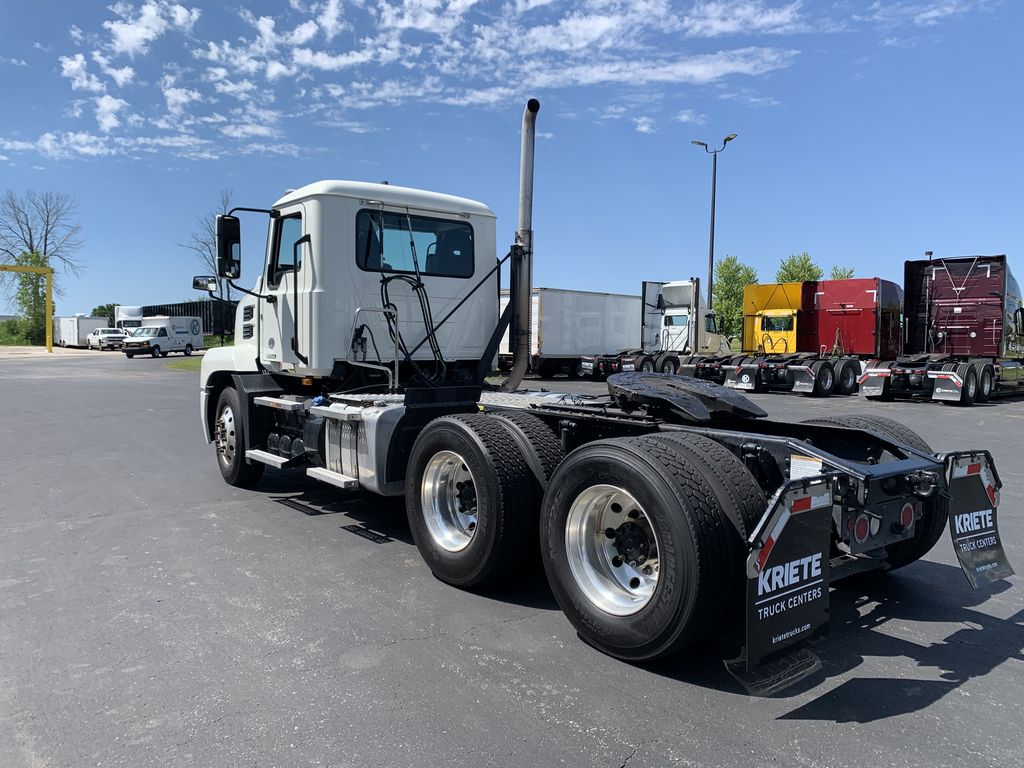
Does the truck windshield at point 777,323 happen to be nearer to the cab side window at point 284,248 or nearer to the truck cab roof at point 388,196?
the truck cab roof at point 388,196

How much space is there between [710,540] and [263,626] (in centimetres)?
249

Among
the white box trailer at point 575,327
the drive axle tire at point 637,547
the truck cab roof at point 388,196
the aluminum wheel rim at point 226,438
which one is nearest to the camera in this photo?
the drive axle tire at point 637,547

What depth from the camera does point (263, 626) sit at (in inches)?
167

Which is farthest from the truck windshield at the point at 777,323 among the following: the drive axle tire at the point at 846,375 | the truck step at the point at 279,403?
the truck step at the point at 279,403

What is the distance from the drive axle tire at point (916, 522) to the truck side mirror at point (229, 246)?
5.14 m

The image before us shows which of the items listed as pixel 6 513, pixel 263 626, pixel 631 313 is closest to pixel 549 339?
pixel 631 313

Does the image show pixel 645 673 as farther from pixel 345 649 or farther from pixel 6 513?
pixel 6 513

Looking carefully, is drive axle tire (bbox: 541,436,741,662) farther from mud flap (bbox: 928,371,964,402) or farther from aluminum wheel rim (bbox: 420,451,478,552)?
mud flap (bbox: 928,371,964,402)

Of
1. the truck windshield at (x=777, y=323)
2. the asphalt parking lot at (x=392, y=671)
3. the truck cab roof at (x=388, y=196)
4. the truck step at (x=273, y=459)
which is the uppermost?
the truck cab roof at (x=388, y=196)

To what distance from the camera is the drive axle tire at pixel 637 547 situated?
3.35 meters

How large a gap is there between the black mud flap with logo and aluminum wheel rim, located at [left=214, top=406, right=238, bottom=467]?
6.42m

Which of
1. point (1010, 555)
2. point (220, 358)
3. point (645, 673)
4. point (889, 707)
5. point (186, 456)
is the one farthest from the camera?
point (186, 456)

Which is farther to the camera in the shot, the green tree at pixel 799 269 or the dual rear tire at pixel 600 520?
the green tree at pixel 799 269

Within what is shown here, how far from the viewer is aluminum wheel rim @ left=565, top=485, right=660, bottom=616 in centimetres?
383
